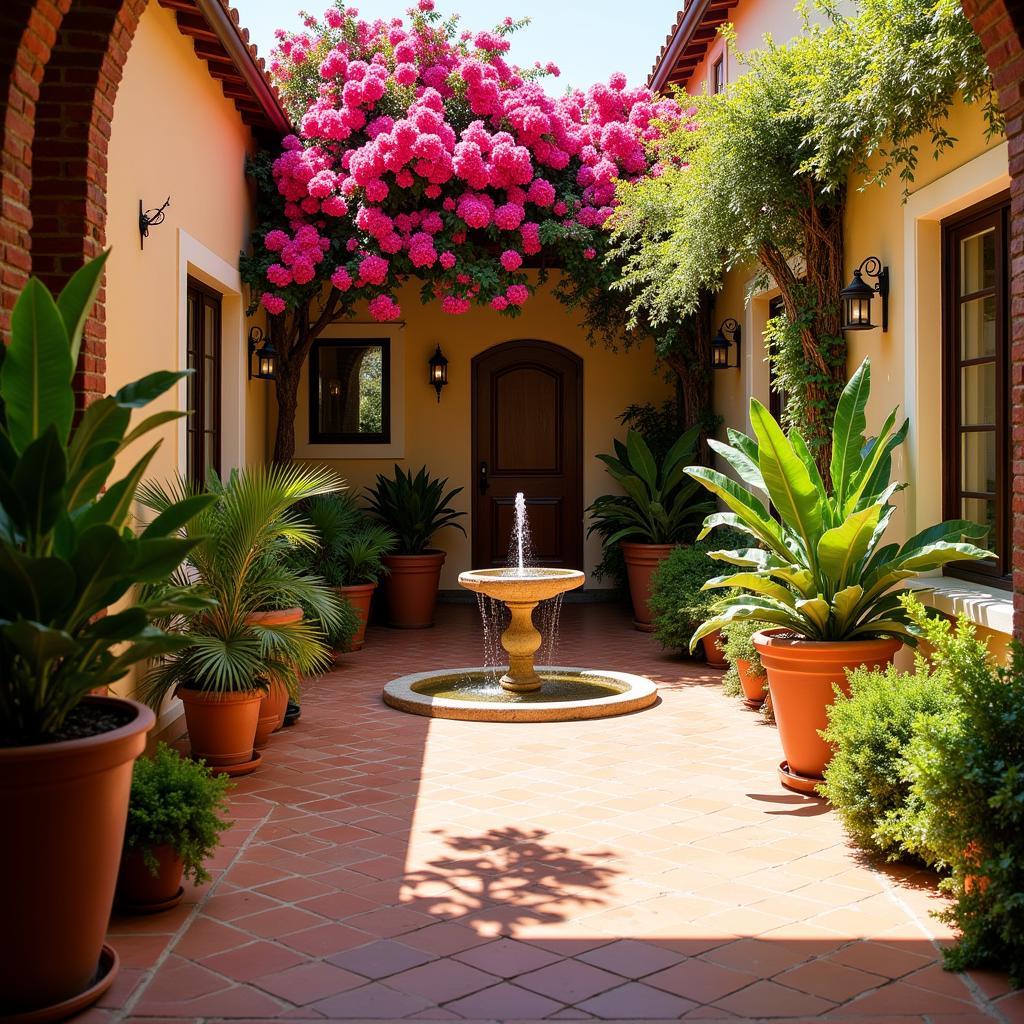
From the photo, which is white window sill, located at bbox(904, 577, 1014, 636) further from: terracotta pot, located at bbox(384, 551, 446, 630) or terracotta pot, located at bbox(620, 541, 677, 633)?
terracotta pot, located at bbox(384, 551, 446, 630)

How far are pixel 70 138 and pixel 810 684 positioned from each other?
3.77 m

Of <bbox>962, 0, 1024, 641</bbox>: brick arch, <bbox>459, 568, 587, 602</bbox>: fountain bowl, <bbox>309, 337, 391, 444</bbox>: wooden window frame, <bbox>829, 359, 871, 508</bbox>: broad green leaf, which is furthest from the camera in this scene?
<bbox>309, 337, 391, 444</bbox>: wooden window frame

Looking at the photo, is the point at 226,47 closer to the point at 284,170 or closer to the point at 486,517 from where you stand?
the point at 284,170

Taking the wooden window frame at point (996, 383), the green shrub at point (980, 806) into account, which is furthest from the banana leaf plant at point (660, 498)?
the green shrub at point (980, 806)

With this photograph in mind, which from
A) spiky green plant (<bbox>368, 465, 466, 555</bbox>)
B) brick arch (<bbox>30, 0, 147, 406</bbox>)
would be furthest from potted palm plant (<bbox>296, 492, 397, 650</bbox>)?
brick arch (<bbox>30, 0, 147, 406</bbox>)

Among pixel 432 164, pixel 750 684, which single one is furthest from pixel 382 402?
pixel 750 684

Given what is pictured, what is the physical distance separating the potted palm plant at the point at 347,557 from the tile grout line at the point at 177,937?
4.60m

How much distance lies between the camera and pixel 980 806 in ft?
10.5

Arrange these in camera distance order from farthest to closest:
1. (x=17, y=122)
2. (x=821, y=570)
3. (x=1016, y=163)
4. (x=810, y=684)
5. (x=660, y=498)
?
(x=660, y=498), (x=821, y=570), (x=810, y=684), (x=1016, y=163), (x=17, y=122)

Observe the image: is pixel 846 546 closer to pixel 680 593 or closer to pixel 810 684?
pixel 810 684

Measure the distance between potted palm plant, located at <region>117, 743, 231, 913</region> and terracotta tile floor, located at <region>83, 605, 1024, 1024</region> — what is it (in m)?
0.09

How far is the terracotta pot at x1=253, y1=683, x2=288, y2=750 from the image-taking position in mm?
6027

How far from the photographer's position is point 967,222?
5.80 metres

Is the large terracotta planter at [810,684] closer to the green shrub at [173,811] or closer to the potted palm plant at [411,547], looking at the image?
the green shrub at [173,811]
